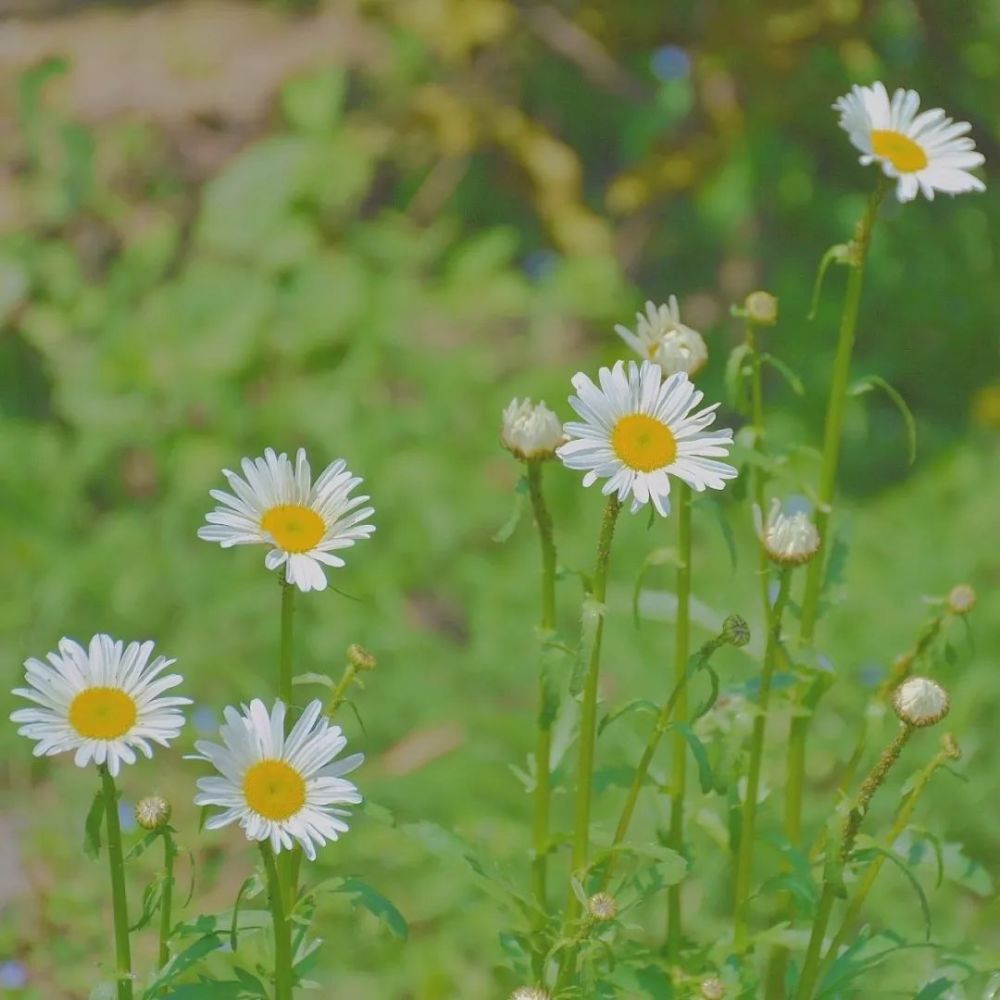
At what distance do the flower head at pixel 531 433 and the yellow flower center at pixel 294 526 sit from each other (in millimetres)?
160

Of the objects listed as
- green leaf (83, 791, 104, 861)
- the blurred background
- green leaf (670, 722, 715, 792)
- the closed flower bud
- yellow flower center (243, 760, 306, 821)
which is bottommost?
the closed flower bud

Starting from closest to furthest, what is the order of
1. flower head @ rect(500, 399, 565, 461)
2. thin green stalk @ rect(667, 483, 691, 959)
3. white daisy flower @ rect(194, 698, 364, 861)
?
white daisy flower @ rect(194, 698, 364, 861) < flower head @ rect(500, 399, 565, 461) < thin green stalk @ rect(667, 483, 691, 959)

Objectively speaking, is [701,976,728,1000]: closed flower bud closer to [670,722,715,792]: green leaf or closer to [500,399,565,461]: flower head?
[670,722,715,792]: green leaf

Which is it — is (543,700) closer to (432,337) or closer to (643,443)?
(643,443)

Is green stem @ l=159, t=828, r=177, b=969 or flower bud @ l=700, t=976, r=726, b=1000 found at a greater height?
green stem @ l=159, t=828, r=177, b=969

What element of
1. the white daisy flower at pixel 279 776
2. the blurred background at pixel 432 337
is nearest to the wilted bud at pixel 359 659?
the white daisy flower at pixel 279 776

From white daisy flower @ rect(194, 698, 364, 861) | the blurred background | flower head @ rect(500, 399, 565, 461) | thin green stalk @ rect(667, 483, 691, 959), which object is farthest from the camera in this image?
the blurred background

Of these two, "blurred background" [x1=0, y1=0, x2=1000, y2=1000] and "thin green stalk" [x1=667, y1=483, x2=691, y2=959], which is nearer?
"thin green stalk" [x1=667, y1=483, x2=691, y2=959]

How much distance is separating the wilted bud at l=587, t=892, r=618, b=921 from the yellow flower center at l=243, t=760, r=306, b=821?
0.77ft

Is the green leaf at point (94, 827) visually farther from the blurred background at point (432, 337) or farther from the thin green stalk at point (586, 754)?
the blurred background at point (432, 337)

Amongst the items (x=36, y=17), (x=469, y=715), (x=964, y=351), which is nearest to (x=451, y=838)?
(x=469, y=715)

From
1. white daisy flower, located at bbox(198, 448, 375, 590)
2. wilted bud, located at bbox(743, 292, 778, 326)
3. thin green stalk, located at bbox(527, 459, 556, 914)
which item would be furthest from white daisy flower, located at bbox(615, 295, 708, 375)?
white daisy flower, located at bbox(198, 448, 375, 590)

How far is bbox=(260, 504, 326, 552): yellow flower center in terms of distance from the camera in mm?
1156

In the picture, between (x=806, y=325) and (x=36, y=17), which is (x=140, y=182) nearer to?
(x=36, y=17)
